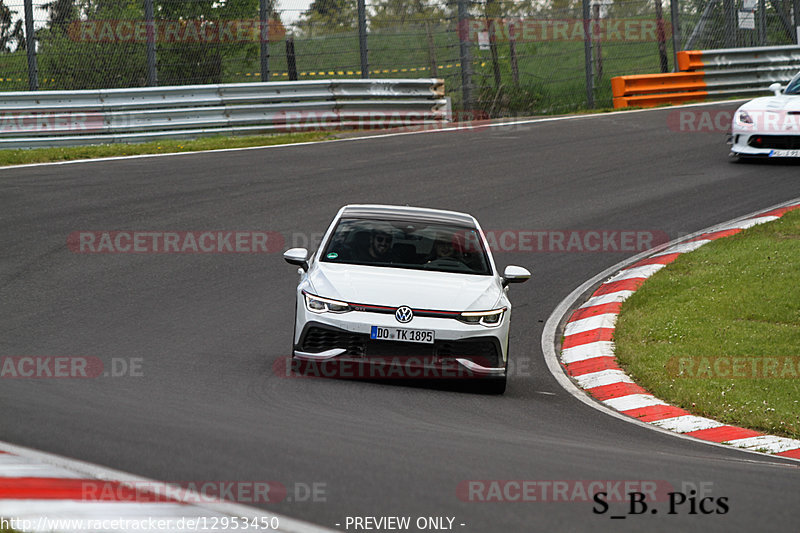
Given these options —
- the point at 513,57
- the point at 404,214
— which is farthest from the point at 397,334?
the point at 513,57

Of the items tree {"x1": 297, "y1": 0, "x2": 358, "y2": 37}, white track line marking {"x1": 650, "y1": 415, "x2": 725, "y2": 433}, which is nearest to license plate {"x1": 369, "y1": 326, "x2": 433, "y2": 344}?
white track line marking {"x1": 650, "y1": 415, "x2": 725, "y2": 433}

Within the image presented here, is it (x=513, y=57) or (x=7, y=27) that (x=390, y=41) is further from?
(x=7, y=27)

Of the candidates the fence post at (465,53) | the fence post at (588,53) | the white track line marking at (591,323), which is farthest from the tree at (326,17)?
the white track line marking at (591,323)

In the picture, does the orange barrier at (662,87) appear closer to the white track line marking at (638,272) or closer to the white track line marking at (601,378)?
the white track line marking at (638,272)

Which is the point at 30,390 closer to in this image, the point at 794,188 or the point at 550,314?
the point at 550,314

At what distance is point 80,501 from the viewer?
168 inches

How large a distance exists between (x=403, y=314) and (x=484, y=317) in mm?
692

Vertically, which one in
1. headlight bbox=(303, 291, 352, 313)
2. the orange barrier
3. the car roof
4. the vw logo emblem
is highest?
the orange barrier

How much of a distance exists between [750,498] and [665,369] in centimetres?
425

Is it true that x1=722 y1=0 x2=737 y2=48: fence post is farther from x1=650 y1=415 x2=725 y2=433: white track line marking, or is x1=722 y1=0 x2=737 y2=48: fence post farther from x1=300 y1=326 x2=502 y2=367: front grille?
x1=300 y1=326 x2=502 y2=367: front grille

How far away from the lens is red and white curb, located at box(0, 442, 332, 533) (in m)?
4.01

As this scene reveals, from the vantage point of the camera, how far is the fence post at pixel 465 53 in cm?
2285

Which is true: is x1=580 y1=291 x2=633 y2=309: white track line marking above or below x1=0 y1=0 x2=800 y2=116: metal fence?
below

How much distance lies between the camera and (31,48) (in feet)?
60.4
